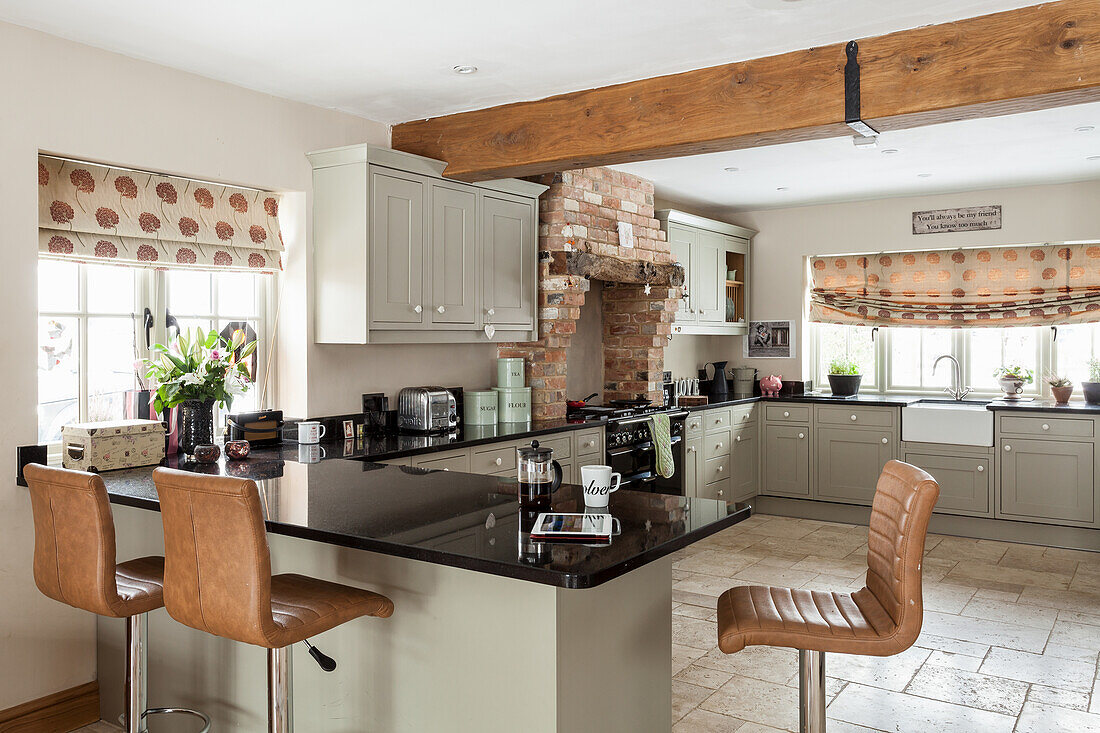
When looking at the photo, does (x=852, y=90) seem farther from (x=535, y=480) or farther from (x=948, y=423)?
(x=948, y=423)

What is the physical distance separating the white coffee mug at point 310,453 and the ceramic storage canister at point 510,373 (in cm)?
135

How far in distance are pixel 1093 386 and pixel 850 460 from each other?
5.73 feet

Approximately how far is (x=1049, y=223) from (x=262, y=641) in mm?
6401

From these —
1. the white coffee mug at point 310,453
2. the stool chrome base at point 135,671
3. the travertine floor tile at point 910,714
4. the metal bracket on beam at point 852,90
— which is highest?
the metal bracket on beam at point 852,90

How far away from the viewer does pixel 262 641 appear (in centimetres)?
201

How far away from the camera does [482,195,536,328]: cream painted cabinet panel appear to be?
475 centimetres

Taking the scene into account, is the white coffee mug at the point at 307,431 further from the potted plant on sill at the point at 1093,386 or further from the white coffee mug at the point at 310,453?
the potted plant on sill at the point at 1093,386

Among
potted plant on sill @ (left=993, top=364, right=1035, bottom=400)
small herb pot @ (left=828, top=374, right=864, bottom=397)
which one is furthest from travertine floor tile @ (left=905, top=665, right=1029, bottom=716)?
small herb pot @ (left=828, top=374, right=864, bottom=397)

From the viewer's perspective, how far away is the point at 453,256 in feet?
14.8

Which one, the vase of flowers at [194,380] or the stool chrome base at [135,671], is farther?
the vase of flowers at [194,380]

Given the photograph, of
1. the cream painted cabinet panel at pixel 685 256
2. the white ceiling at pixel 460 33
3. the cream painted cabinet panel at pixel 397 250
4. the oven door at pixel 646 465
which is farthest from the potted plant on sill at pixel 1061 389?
the cream painted cabinet panel at pixel 397 250

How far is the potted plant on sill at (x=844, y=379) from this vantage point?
6938 mm

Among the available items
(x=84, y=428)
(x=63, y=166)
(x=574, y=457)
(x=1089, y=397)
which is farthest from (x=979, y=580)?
(x=63, y=166)

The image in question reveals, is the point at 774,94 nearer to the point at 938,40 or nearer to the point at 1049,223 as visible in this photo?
the point at 938,40
